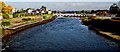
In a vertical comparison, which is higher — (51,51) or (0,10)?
(0,10)

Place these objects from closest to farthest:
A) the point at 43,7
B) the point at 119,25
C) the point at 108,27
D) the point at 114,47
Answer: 1. the point at 114,47
2. the point at 119,25
3. the point at 108,27
4. the point at 43,7

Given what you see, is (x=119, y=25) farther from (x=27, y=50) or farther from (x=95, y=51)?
(x=27, y=50)

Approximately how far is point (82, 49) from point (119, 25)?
1967 centimetres

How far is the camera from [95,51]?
2673 centimetres

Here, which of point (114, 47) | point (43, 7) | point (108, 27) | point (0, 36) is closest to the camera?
point (114, 47)

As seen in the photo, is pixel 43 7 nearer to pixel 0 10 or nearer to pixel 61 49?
pixel 0 10

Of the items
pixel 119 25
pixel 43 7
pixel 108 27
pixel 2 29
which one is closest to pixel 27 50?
pixel 2 29

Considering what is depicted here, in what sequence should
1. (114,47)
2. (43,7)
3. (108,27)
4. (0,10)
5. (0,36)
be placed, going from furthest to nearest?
(43,7) < (0,10) < (108,27) < (0,36) < (114,47)

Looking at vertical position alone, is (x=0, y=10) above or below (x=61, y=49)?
above

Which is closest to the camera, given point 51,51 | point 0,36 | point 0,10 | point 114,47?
point 51,51

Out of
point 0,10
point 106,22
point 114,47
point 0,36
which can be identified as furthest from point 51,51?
point 0,10

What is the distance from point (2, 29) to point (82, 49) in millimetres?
24076

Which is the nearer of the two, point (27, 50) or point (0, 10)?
point (27, 50)

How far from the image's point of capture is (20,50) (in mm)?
27000
